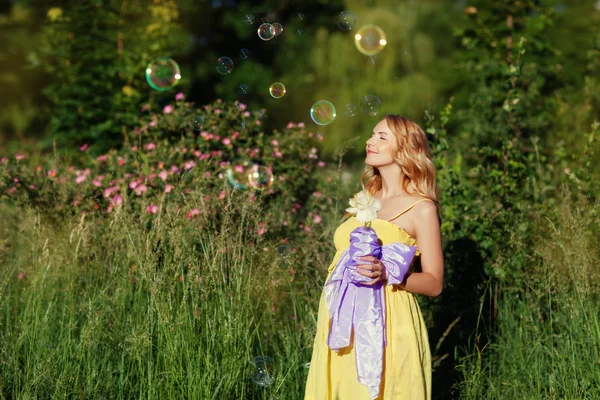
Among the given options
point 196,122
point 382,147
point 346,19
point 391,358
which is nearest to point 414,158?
point 382,147

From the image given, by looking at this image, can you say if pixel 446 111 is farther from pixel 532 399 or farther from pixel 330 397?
pixel 330 397

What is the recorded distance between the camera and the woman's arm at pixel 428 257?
2.73 metres

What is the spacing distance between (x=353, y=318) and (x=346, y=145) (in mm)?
Result: 1994

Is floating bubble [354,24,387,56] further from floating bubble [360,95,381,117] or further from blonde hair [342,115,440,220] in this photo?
blonde hair [342,115,440,220]

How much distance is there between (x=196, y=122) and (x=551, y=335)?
3188 mm

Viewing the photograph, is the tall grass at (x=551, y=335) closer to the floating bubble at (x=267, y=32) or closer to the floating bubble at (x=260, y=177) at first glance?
the floating bubble at (x=260, y=177)

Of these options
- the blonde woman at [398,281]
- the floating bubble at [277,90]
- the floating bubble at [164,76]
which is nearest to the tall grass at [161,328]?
the blonde woman at [398,281]

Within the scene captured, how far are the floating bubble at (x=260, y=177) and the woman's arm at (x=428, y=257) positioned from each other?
2.29 meters

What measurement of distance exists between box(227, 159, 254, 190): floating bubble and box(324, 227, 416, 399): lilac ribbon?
2.16m

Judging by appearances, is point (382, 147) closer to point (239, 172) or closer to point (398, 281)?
point (398, 281)

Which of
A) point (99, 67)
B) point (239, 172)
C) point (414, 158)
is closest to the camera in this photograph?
point (414, 158)

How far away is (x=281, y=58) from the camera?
1828 cm

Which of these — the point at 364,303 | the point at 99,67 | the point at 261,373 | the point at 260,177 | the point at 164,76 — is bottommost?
the point at 261,373

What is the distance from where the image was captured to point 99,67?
28.2 ft
